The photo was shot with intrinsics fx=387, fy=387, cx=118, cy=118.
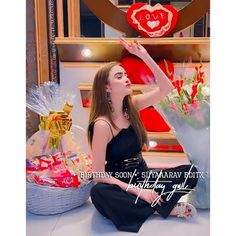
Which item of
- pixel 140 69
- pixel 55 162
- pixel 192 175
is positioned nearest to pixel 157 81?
pixel 140 69

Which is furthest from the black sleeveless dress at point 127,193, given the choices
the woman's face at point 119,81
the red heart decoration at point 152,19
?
the red heart decoration at point 152,19

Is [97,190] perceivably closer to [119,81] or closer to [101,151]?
[101,151]

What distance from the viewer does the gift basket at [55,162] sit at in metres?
1.08

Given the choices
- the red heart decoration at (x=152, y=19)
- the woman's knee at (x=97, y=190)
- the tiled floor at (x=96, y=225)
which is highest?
the red heart decoration at (x=152, y=19)

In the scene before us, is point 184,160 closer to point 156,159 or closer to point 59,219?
point 156,159

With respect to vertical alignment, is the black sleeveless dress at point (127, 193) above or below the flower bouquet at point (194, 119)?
below

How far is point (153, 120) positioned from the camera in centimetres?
109

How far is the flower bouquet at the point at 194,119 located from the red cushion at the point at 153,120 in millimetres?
16

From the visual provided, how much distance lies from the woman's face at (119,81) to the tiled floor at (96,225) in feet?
1.17

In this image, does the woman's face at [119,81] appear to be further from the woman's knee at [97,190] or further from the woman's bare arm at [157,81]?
the woman's knee at [97,190]

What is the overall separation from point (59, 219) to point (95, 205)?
11 cm

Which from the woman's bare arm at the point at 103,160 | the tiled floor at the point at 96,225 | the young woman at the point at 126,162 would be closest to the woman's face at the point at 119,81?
the young woman at the point at 126,162

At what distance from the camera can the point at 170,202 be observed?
3.47ft
